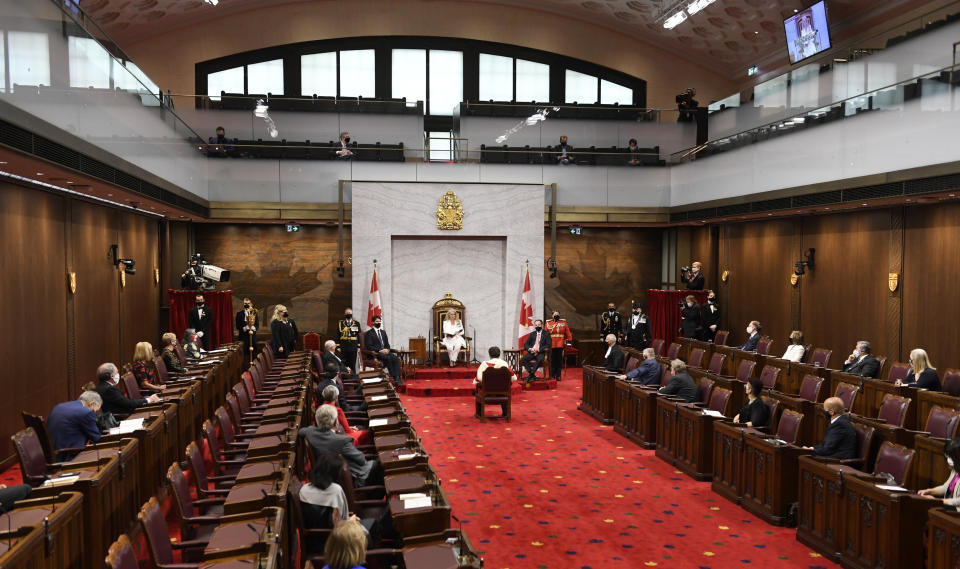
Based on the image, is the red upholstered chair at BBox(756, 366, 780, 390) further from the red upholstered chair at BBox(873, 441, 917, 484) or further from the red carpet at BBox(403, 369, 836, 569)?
the red upholstered chair at BBox(873, 441, 917, 484)

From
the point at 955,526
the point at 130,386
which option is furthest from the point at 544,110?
the point at 955,526

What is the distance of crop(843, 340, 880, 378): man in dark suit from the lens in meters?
9.77

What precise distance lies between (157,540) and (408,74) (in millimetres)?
19502

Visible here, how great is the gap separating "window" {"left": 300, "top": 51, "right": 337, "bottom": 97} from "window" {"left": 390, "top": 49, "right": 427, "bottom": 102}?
5.96ft

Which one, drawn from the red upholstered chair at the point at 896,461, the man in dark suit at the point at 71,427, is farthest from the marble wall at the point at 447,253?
the red upholstered chair at the point at 896,461

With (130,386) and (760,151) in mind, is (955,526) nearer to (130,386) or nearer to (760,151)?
(130,386)

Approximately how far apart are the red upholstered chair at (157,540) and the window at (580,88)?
66.7ft

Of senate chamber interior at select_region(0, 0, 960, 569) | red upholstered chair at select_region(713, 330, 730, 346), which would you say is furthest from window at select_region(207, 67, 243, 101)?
red upholstered chair at select_region(713, 330, 730, 346)

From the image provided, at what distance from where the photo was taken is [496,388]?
11242 millimetres

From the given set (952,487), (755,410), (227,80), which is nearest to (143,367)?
(755,410)

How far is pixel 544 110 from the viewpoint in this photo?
18.5m

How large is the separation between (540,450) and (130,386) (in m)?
5.32

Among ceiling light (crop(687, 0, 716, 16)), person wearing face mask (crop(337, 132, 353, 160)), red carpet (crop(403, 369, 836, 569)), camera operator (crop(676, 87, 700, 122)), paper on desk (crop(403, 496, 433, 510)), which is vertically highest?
ceiling light (crop(687, 0, 716, 16))

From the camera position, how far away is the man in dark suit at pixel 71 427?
21.7 feet
